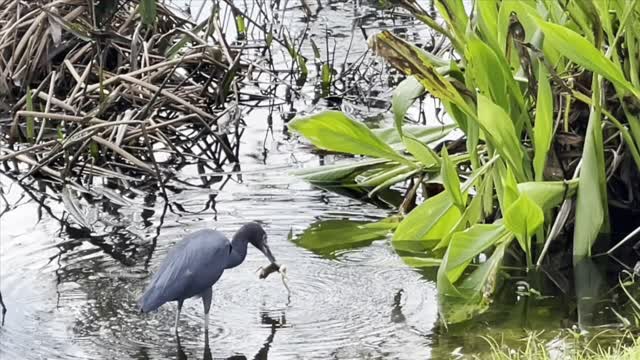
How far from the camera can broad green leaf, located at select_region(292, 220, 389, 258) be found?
231 inches

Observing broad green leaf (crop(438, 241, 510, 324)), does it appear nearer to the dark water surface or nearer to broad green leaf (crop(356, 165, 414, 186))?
the dark water surface

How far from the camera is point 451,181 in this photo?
513cm

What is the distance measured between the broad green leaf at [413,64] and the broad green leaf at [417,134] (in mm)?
1226

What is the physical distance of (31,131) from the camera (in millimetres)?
7418

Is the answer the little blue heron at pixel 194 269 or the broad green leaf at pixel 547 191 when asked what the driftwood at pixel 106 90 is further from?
the broad green leaf at pixel 547 191

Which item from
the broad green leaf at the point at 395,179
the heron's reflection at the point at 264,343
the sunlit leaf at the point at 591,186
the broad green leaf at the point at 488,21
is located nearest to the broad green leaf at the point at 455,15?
the broad green leaf at the point at 488,21

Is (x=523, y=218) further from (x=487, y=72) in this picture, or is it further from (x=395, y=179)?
(x=395, y=179)

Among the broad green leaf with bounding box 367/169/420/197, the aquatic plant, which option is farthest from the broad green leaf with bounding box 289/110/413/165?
the broad green leaf with bounding box 367/169/420/197

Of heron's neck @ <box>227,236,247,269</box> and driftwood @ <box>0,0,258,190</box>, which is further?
driftwood @ <box>0,0,258,190</box>

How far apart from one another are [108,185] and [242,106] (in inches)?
83.7

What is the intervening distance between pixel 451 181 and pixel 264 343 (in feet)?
3.65

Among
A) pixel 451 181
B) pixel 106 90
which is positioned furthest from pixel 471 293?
pixel 106 90

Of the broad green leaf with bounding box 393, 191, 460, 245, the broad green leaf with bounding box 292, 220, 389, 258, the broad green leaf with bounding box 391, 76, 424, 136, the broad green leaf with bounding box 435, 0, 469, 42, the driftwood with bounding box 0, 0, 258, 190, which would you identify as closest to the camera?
the broad green leaf with bounding box 391, 76, 424, 136

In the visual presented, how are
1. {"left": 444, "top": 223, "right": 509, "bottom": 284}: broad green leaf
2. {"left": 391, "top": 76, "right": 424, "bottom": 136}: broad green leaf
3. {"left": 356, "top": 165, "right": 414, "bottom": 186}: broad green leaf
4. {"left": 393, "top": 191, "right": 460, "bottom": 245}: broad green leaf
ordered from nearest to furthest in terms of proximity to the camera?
{"left": 444, "top": 223, "right": 509, "bottom": 284}: broad green leaf < {"left": 391, "top": 76, "right": 424, "bottom": 136}: broad green leaf < {"left": 393, "top": 191, "right": 460, "bottom": 245}: broad green leaf < {"left": 356, "top": 165, "right": 414, "bottom": 186}: broad green leaf
